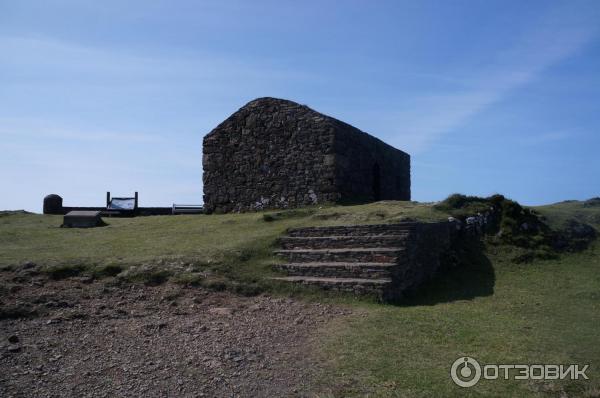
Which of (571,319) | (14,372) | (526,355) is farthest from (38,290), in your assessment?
(571,319)

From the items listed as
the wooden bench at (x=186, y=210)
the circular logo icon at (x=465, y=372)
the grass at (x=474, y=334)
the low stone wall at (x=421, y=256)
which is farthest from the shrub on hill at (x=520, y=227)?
the wooden bench at (x=186, y=210)

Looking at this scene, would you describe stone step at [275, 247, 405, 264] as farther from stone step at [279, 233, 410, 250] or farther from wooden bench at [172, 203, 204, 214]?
wooden bench at [172, 203, 204, 214]

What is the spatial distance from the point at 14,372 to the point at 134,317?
268cm

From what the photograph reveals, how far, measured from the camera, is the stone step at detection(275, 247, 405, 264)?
10.8m

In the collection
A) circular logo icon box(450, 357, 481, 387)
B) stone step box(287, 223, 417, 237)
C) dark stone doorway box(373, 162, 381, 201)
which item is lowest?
circular logo icon box(450, 357, 481, 387)

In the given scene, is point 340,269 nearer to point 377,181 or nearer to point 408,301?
point 408,301

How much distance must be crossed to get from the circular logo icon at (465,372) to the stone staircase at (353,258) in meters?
3.41

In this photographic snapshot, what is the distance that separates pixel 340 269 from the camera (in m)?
10.8

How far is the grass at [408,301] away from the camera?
6191 millimetres

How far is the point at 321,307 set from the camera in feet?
31.6

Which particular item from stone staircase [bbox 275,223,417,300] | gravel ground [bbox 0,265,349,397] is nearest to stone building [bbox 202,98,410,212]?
stone staircase [bbox 275,223,417,300]

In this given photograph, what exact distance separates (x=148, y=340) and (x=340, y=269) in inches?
180

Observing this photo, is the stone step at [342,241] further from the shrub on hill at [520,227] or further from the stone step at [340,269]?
the shrub on hill at [520,227]

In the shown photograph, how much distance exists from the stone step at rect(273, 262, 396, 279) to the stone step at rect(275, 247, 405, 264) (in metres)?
0.31
